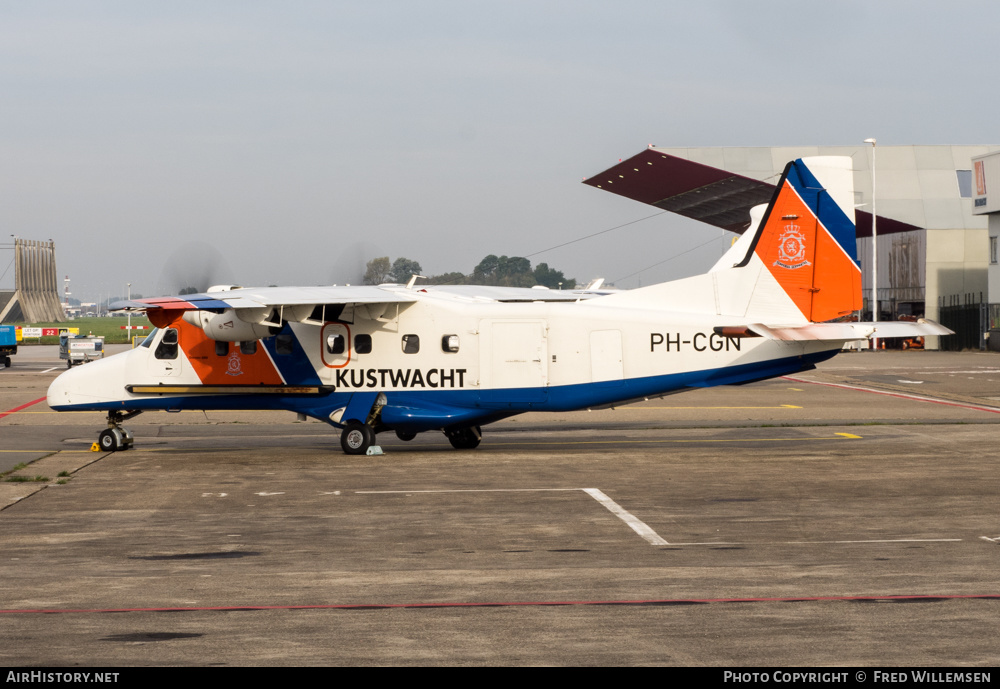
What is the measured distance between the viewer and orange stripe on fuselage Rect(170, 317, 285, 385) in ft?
67.8

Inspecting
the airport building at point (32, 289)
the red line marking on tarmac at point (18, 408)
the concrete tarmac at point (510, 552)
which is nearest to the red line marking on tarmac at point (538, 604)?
the concrete tarmac at point (510, 552)

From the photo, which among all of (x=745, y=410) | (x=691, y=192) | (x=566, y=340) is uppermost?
(x=691, y=192)

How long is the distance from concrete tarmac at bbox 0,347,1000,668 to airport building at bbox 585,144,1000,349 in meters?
51.4

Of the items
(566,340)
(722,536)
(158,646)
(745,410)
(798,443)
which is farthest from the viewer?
(745,410)

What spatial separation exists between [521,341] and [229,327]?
6.01 metres

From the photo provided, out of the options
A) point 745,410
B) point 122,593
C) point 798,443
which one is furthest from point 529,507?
point 745,410

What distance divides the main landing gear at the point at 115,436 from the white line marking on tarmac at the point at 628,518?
37.0 feet

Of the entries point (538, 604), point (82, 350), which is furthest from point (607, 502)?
point (82, 350)

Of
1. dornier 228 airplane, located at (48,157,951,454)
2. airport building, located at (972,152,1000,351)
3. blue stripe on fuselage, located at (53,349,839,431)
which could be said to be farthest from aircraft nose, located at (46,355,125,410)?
airport building, located at (972,152,1000,351)

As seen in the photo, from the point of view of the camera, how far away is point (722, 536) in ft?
40.1

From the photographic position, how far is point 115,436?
70.2 feet

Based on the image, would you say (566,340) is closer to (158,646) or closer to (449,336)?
(449,336)

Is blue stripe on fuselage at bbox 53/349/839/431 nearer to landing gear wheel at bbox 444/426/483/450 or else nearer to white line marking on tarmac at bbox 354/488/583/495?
landing gear wheel at bbox 444/426/483/450

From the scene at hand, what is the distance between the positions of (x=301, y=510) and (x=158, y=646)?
6.43 m
